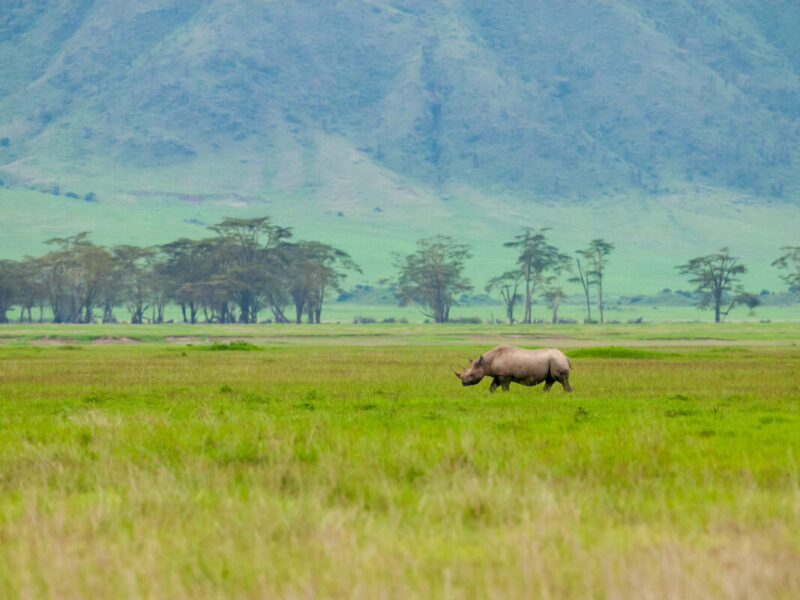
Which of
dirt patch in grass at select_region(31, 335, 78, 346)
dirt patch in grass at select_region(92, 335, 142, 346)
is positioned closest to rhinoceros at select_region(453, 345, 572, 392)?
dirt patch in grass at select_region(31, 335, 78, 346)

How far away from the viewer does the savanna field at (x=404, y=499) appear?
8062mm

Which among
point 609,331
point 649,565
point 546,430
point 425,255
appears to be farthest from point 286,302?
point 649,565

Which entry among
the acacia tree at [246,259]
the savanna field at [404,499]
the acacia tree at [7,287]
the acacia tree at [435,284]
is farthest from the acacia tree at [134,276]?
the savanna field at [404,499]

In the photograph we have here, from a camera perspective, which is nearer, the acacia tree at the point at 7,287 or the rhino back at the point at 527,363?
the rhino back at the point at 527,363

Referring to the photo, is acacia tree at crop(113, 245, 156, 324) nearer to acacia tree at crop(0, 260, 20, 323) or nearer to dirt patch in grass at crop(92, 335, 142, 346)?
acacia tree at crop(0, 260, 20, 323)

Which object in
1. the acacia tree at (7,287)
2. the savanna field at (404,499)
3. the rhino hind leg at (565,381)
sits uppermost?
the acacia tree at (7,287)

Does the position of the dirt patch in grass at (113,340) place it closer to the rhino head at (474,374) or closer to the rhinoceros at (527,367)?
the rhino head at (474,374)

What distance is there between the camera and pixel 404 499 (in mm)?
11016

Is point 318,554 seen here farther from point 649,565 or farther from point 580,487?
point 580,487

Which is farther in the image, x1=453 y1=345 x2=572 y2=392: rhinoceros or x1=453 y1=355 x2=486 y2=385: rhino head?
x1=453 y1=355 x2=486 y2=385: rhino head

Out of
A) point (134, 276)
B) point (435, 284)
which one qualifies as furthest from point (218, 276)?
point (435, 284)

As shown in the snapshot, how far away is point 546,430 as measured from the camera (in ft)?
54.4

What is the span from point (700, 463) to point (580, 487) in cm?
228

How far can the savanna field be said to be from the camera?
806cm
